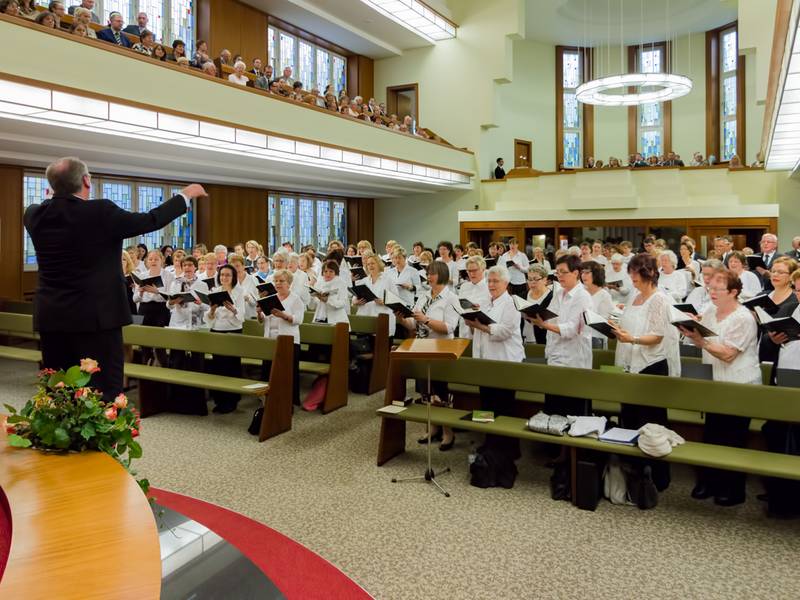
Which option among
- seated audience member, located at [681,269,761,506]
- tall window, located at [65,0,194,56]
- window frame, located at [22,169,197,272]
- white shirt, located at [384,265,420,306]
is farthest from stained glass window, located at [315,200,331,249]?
seated audience member, located at [681,269,761,506]

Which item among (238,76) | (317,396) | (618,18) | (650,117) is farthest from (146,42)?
(650,117)

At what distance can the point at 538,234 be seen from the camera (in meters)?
18.0

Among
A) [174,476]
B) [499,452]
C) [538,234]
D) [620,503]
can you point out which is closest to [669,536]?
[620,503]

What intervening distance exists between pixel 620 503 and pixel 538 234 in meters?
14.1

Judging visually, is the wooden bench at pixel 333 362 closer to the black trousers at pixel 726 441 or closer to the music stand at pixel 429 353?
the music stand at pixel 429 353

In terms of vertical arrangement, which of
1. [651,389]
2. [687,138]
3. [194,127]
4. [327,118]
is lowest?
[651,389]

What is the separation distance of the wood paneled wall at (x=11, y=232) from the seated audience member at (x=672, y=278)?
1063cm

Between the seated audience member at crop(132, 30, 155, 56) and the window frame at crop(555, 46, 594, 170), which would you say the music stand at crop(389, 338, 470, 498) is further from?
the window frame at crop(555, 46, 594, 170)

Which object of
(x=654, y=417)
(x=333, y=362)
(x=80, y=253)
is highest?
(x=80, y=253)

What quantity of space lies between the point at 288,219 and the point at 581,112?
12702 mm

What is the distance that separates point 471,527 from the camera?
411 cm

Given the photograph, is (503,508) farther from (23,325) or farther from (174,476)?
(23,325)

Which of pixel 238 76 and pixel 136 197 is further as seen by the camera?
pixel 136 197

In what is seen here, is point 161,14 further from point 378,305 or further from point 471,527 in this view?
point 471,527
